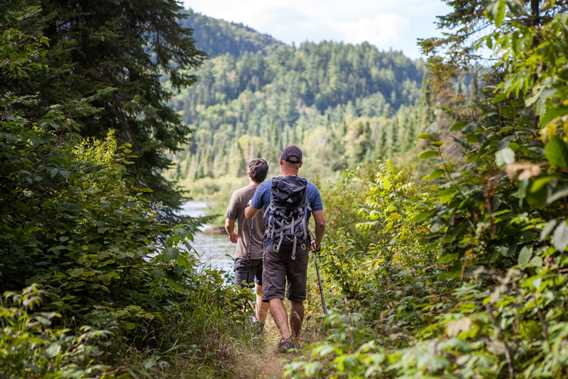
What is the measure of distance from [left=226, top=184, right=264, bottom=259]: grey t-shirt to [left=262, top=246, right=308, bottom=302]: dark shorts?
1.04m

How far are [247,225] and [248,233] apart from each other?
10 cm

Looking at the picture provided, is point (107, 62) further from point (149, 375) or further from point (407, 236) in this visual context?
point (149, 375)

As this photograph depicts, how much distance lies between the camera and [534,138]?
312cm

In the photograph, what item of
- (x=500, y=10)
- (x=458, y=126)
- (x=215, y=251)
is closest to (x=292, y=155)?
(x=458, y=126)

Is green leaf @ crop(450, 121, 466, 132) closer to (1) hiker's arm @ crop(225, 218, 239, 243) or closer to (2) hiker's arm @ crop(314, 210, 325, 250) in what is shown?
(2) hiker's arm @ crop(314, 210, 325, 250)

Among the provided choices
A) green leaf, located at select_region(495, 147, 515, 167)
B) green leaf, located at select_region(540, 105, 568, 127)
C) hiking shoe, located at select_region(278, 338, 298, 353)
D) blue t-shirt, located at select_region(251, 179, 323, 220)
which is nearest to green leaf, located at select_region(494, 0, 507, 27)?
green leaf, located at select_region(540, 105, 568, 127)

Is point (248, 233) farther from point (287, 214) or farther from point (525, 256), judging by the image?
point (525, 256)

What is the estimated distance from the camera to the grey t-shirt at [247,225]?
590 cm

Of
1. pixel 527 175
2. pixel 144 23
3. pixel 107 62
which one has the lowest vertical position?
pixel 527 175

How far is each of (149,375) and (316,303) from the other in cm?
485

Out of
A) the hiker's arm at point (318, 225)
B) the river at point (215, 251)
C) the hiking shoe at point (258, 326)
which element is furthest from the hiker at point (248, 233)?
the hiker's arm at point (318, 225)

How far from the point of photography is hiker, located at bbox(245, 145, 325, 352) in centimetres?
470

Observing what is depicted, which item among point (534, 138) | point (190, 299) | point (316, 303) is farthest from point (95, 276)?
point (316, 303)

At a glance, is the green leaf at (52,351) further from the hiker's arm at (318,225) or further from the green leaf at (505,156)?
the hiker's arm at (318,225)
